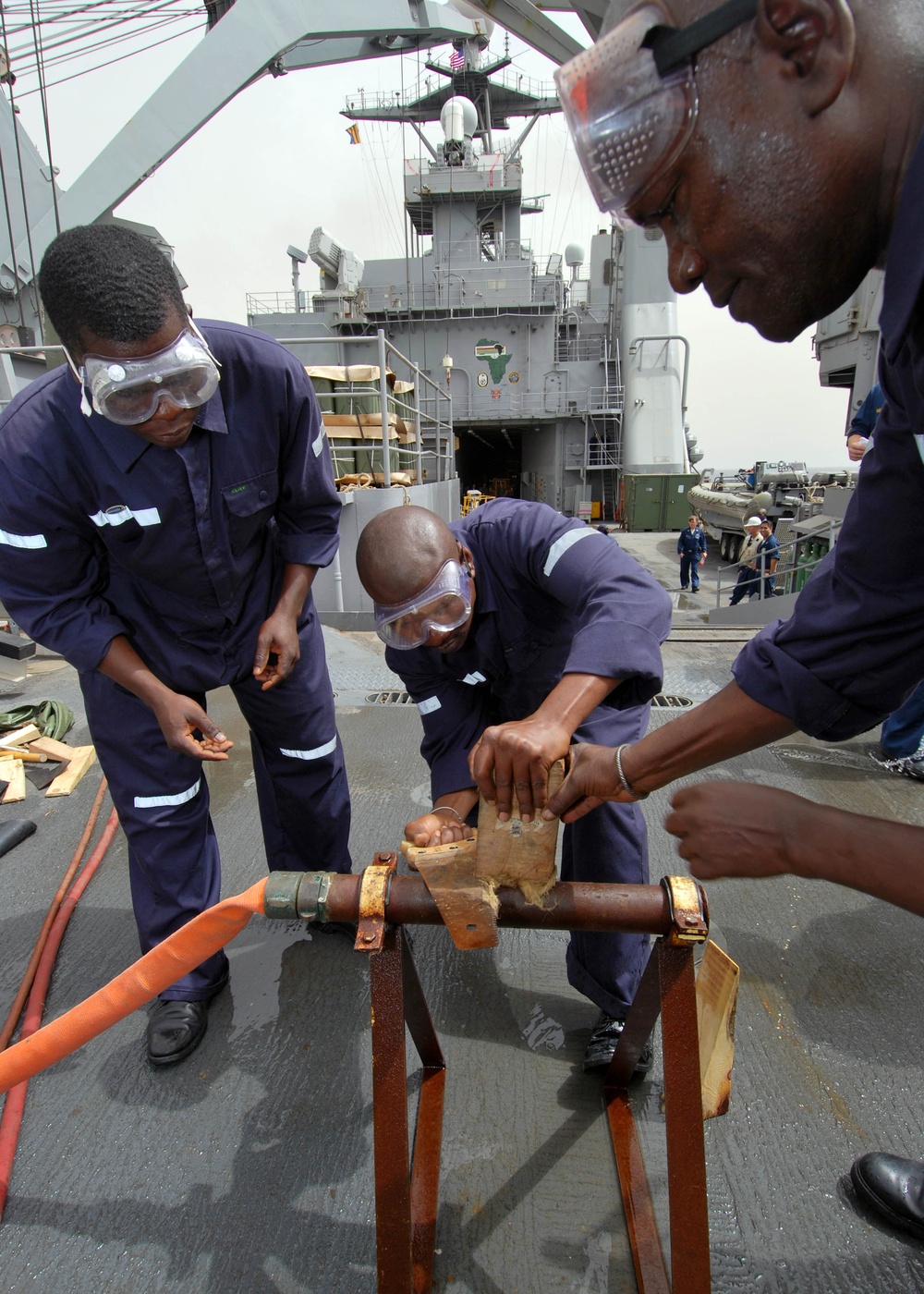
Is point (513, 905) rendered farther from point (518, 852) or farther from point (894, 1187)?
point (894, 1187)

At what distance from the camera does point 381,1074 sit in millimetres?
1179

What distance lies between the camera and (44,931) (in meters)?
2.22

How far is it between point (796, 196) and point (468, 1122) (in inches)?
73.6

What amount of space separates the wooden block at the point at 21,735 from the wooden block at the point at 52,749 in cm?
4

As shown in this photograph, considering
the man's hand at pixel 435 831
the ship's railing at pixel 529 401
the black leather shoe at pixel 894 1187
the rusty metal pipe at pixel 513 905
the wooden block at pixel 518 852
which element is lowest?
the black leather shoe at pixel 894 1187

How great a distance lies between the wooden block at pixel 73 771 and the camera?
3133 millimetres

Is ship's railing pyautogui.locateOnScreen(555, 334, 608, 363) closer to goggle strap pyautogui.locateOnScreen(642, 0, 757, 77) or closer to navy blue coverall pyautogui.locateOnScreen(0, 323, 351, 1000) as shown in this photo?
navy blue coverall pyautogui.locateOnScreen(0, 323, 351, 1000)

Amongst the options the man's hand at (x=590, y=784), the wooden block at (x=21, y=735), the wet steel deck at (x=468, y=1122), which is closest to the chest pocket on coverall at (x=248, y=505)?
the man's hand at (x=590, y=784)

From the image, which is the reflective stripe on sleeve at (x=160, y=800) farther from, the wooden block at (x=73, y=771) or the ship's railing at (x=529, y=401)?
the ship's railing at (x=529, y=401)

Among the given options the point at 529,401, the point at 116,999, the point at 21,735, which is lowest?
the point at 21,735

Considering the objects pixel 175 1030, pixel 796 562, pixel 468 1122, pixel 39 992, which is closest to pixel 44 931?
pixel 39 992

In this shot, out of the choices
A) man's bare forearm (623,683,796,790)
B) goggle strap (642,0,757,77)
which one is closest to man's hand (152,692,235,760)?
man's bare forearm (623,683,796,790)

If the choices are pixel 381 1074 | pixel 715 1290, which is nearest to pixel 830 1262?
pixel 715 1290

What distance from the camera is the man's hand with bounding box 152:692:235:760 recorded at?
1.73 meters
